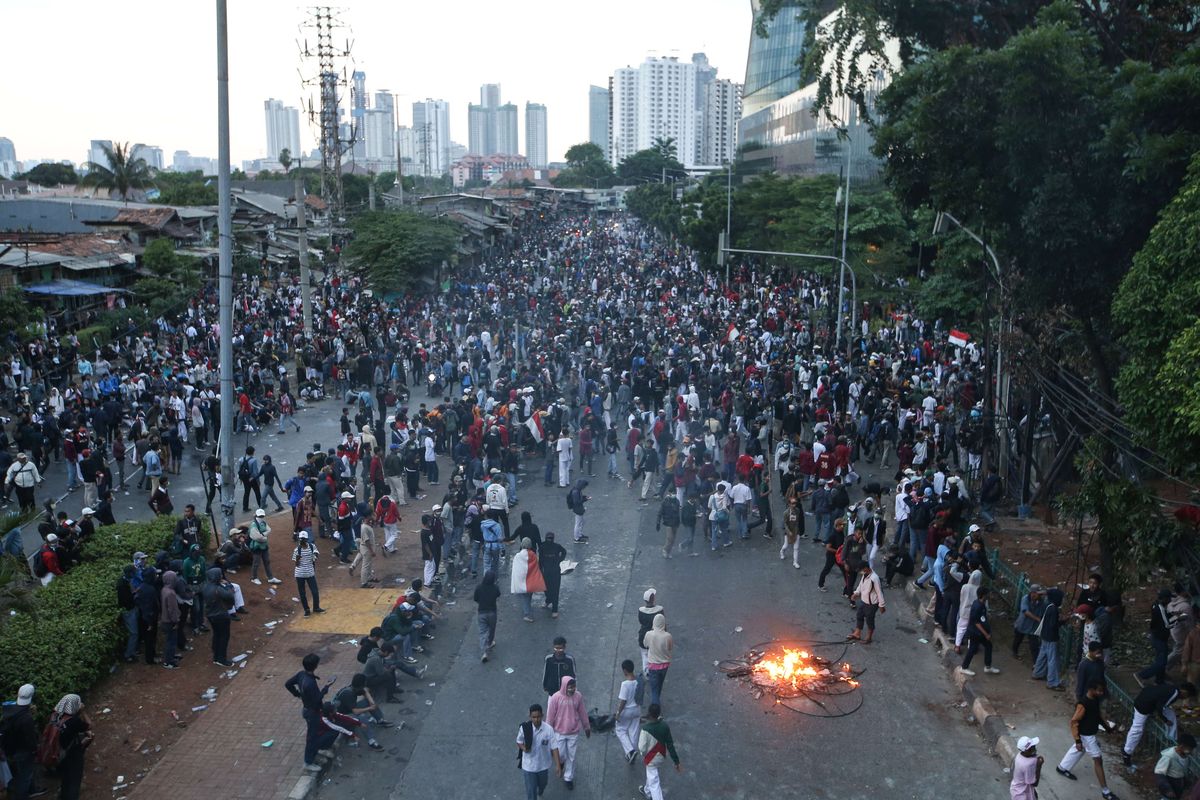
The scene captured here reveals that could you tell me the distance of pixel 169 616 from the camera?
11.8 m

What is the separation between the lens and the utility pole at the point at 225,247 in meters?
13.2

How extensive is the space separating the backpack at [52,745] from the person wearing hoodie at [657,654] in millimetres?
5628

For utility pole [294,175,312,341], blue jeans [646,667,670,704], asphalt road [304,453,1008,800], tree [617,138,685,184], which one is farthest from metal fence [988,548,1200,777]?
tree [617,138,685,184]

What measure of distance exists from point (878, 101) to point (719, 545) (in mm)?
7673

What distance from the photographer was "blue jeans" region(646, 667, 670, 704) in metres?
10.5

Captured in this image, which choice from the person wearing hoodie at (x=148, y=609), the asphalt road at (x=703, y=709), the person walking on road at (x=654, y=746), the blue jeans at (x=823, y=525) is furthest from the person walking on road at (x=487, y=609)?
the blue jeans at (x=823, y=525)

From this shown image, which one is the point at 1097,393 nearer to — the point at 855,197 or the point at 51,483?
the point at 51,483

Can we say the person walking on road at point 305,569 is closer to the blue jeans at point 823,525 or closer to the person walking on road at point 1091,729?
the blue jeans at point 823,525

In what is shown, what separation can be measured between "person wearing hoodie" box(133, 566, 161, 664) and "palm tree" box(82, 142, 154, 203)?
181ft

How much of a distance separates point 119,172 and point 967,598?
63.4 m

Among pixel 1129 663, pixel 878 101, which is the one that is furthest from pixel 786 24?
pixel 1129 663

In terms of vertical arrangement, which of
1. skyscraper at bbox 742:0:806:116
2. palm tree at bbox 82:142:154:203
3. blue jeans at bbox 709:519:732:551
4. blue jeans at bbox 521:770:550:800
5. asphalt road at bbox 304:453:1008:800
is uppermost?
skyscraper at bbox 742:0:806:116

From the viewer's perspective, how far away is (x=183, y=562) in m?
12.9

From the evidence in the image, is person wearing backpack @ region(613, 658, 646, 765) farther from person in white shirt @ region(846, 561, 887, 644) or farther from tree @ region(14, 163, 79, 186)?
tree @ region(14, 163, 79, 186)
